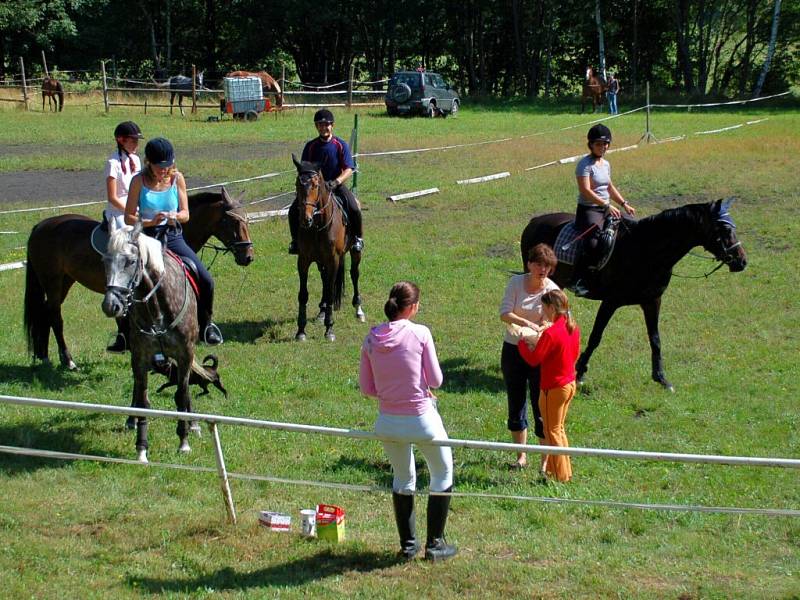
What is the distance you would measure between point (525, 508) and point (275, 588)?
7.43 ft

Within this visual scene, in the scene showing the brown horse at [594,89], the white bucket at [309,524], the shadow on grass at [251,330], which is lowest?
the shadow on grass at [251,330]

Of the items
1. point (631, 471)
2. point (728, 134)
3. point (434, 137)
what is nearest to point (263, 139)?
point (434, 137)

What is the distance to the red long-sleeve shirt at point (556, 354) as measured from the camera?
7473 mm

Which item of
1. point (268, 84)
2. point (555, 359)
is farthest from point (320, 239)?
point (268, 84)

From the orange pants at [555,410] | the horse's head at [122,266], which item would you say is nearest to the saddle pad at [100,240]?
the horse's head at [122,266]

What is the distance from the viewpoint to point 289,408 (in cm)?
993

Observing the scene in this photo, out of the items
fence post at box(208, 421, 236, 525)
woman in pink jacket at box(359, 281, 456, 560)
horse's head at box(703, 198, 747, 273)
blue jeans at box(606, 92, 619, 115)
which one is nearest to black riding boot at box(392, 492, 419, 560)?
woman in pink jacket at box(359, 281, 456, 560)

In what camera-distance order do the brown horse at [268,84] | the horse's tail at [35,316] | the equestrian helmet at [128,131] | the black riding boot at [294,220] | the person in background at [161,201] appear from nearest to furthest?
the person in background at [161,201] → the equestrian helmet at [128,131] → the horse's tail at [35,316] → the black riding boot at [294,220] → the brown horse at [268,84]

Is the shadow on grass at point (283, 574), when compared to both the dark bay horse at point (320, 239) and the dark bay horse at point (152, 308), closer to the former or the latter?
the dark bay horse at point (152, 308)

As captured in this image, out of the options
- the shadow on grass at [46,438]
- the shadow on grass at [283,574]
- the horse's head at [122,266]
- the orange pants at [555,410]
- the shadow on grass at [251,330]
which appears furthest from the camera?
the shadow on grass at [251,330]

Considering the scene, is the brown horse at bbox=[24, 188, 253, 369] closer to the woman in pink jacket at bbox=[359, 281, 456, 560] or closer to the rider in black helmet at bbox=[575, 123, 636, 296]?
the rider in black helmet at bbox=[575, 123, 636, 296]

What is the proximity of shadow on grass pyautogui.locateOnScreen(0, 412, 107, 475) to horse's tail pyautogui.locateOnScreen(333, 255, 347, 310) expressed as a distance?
459 centimetres

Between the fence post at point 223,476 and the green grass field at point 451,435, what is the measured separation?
11 cm

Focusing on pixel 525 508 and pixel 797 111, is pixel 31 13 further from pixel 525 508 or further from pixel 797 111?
pixel 525 508
